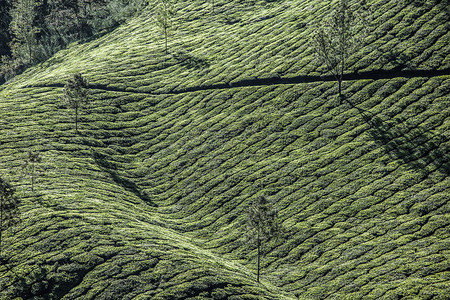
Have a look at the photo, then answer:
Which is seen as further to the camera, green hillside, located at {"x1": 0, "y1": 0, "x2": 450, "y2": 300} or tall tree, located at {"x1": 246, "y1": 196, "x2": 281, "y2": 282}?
tall tree, located at {"x1": 246, "y1": 196, "x2": 281, "y2": 282}

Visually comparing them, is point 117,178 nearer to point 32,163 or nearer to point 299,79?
point 32,163

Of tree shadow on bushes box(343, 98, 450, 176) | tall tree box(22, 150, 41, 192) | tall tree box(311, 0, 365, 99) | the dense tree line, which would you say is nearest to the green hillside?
tree shadow on bushes box(343, 98, 450, 176)

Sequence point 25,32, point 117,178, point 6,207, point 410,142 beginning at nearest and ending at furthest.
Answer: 1. point 6,207
2. point 410,142
3. point 117,178
4. point 25,32

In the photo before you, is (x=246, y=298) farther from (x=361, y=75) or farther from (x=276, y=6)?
(x=276, y=6)

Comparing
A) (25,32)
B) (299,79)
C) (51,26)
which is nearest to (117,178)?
(299,79)

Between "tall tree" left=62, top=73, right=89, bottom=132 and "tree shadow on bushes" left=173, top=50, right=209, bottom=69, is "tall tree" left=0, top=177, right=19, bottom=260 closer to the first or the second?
"tall tree" left=62, top=73, right=89, bottom=132

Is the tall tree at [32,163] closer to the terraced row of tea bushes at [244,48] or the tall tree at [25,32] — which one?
the terraced row of tea bushes at [244,48]

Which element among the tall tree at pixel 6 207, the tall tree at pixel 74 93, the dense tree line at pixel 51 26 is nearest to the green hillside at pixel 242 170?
the tall tree at pixel 6 207

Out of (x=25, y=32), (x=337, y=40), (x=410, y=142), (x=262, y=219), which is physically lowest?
(x=262, y=219)
